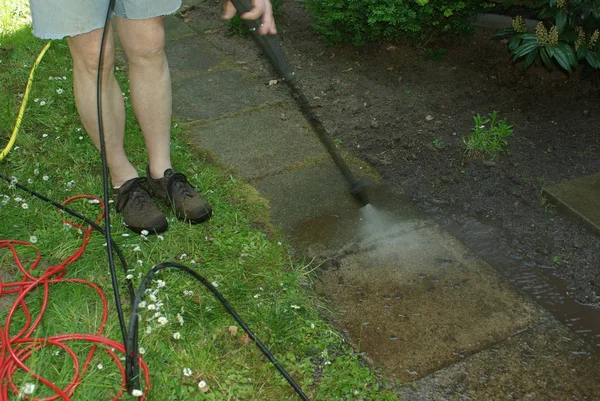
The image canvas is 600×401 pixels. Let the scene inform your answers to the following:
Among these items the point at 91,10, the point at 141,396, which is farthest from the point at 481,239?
the point at 91,10

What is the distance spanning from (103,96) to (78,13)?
400 mm

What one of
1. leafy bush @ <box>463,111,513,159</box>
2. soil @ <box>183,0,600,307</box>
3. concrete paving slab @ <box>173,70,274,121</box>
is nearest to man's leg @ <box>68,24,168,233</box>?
concrete paving slab @ <box>173,70,274,121</box>

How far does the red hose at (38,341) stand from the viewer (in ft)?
6.34

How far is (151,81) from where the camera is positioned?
2.56 metres

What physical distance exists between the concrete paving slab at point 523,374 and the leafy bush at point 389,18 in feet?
7.90

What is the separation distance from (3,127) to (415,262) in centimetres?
Result: 264

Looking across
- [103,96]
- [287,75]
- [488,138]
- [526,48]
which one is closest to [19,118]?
[103,96]

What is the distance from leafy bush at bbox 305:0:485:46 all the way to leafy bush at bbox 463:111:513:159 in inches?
38.8

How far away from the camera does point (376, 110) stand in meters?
3.62

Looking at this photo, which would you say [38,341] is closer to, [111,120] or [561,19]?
[111,120]

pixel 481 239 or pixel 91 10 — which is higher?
pixel 91 10

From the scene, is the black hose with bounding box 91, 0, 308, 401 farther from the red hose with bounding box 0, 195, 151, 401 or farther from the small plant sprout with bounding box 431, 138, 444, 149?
the small plant sprout with bounding box 431, 138, 444, 149

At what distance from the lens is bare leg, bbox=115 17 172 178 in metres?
2.41

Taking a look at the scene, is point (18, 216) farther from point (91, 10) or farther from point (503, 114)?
point (503, 114)
